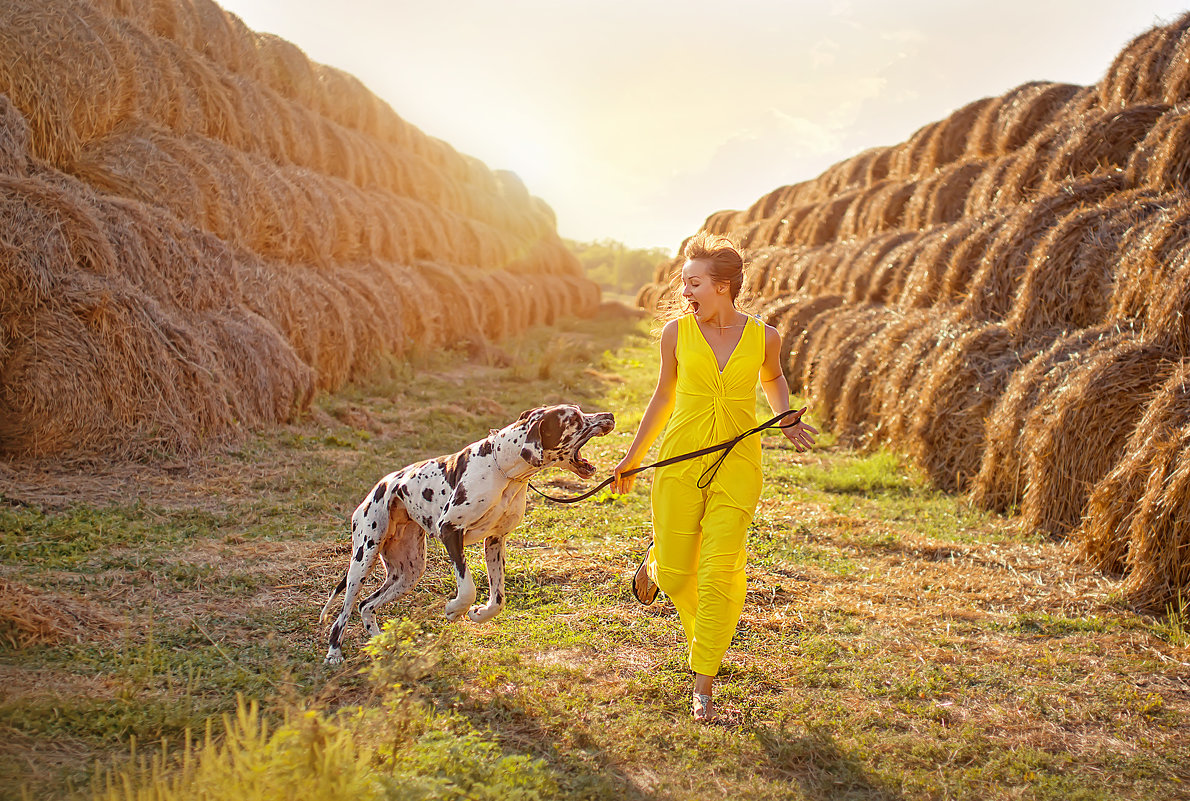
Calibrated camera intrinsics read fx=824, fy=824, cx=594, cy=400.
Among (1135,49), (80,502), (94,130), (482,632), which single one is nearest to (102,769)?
(482,632)

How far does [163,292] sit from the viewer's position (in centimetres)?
920

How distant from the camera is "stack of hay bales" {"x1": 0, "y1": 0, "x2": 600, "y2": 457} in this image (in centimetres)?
765

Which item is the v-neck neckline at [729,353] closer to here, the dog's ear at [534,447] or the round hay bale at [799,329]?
the dog's ear at [534,447]

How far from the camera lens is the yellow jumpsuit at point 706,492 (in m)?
3.94

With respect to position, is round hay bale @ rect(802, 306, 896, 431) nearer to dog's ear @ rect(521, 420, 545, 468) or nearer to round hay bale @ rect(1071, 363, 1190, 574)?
round hay bale @ rect(1071, 363, 1190, 574)

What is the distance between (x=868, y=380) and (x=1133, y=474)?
5.23 meters

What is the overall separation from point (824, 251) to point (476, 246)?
10.3 meters

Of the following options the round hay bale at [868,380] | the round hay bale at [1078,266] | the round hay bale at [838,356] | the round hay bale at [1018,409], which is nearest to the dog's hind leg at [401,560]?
the round hay bale at [1018,409]

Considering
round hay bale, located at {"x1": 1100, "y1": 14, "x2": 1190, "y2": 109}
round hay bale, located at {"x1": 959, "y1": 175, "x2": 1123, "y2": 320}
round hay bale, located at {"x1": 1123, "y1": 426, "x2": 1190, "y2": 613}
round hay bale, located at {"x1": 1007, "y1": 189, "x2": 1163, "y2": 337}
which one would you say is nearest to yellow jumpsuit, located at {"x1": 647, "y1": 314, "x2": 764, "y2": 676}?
round hay bale, located at {"x1": 1123, "y1": 426, "x2": 1190, "y2": 613}

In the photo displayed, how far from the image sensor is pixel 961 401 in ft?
28.3

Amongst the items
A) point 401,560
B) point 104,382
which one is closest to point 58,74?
point 104,382

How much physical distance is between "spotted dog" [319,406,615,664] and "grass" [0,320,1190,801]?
302 millimetres

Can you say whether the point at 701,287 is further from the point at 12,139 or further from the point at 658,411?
the point at 12,139

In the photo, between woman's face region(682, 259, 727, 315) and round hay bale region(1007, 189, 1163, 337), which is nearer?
woman's face region(682, 259, 727, 315)
